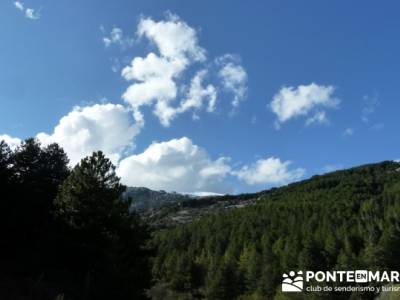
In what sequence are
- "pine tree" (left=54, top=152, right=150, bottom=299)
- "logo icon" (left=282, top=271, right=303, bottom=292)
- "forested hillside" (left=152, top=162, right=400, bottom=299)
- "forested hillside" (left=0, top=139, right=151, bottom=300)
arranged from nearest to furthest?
1. "forested hillside" (left=0, top=139, right=151, bottom=300)
2. "pine tree" (left=54, top=152, right=150, bottom=299)
3. "logo icon" (left=282, top=271, right=303, bottom=292)
4. "forested hillside" (left=152, top=162, right=400, bottom=299)

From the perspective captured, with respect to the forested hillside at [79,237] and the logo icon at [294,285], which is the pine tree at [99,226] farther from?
the logo icon at [294,285]

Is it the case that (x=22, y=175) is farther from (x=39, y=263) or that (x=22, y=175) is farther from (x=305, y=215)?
(x=305, y=215)

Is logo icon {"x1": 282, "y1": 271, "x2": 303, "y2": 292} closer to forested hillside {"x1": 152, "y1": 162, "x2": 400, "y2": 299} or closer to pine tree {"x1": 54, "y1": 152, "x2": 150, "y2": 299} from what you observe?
forested hillside {"x1": 152, "y1": 162, "x2": 400, "y2": 299}

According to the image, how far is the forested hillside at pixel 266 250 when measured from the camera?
87500 millimetres

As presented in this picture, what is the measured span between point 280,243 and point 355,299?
62412mm

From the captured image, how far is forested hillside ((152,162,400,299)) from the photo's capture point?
87.5 metres

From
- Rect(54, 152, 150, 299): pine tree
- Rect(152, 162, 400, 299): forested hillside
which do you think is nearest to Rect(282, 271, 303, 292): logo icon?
Rect(152, 162, 400, 299): forested hillside

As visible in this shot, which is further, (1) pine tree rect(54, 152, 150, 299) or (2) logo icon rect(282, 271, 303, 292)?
(2) logo icon rect(282, 271, 303, 292)

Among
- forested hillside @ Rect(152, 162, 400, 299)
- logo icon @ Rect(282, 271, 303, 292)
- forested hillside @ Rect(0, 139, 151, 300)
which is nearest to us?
forested hillside @ Rect(0, 139, 151, 300)

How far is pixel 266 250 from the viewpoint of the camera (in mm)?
113750

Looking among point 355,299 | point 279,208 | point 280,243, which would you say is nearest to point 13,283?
point 355,299

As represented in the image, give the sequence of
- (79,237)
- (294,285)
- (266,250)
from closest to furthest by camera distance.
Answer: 1. (79,237)
2. (294,285)
3. (266,250)

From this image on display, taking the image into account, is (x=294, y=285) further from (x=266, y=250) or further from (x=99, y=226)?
(x=99, y=226)

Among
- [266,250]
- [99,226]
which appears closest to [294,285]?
[266,250]
